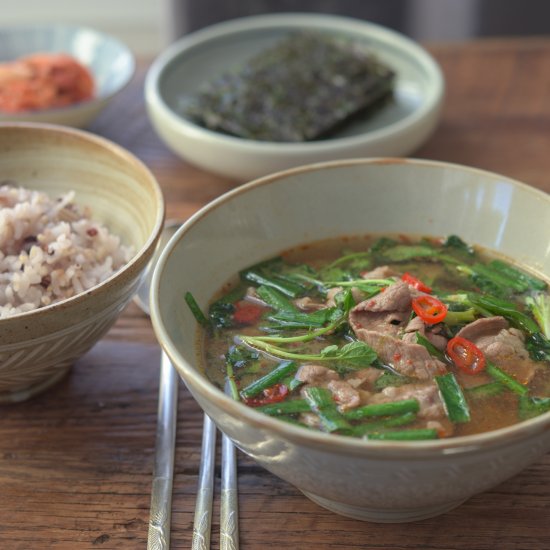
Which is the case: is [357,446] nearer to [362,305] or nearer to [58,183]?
[362,305]

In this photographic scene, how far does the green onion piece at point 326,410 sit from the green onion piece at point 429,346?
0.23m

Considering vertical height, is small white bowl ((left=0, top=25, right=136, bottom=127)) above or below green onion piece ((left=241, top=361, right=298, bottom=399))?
below

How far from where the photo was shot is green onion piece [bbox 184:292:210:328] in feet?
5.97

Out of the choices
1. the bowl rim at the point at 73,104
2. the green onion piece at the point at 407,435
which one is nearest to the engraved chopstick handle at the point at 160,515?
the green onion piece at the point at 407,435

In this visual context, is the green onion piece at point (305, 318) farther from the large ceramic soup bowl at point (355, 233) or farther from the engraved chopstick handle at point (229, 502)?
the engraved chopstick handle at point (229, 502)

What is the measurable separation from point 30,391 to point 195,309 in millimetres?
494

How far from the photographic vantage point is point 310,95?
10.2 feet

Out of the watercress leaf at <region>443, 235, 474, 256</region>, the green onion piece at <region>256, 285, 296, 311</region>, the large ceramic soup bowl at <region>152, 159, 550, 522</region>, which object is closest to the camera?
the large ceramic soup bowl at <region>152, 159, 550, 522</region>

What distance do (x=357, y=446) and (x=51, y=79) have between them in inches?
95.5

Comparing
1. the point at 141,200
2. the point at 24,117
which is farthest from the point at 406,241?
the point at 24,117

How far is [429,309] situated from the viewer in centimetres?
172

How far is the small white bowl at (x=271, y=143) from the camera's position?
2723 millimetres

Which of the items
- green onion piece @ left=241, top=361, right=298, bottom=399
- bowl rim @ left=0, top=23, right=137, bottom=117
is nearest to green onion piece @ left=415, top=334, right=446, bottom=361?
green onion piece @ left=241, top=361, right=298, bottom=399

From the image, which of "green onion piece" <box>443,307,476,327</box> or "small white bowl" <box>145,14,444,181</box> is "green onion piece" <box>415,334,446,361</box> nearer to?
"green onion piece" <box>443,307,476,327</box>
